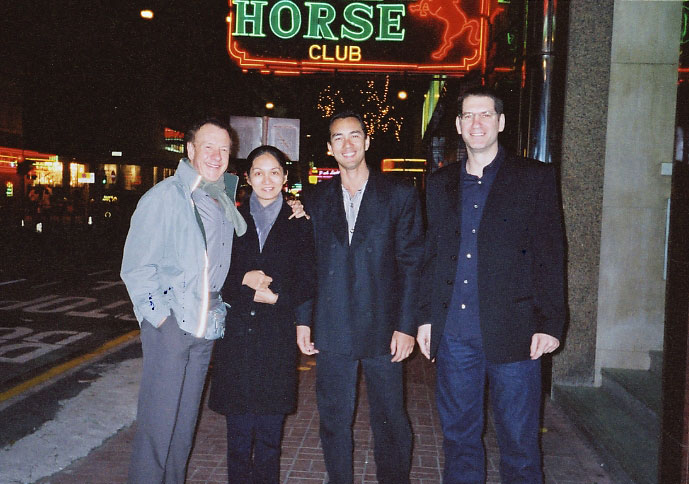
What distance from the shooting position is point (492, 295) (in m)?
2.86

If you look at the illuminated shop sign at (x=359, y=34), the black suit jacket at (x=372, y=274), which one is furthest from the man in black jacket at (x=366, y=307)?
the illuminated shop sign at (x=359, y=34)

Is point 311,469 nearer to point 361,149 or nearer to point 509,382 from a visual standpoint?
point 509,382

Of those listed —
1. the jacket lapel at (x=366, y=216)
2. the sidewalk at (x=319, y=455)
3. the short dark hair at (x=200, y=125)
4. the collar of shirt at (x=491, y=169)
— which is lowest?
the sidewalk at (x=319, y=455)

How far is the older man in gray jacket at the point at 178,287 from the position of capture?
2832 millimetres

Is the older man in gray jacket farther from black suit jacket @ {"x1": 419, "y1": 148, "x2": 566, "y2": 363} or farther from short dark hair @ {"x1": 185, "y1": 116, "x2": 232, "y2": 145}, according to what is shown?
black suit jacket @ {"x1": 419, "y1": 148, "x2": 566, "y2": 363}

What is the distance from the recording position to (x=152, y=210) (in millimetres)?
2840

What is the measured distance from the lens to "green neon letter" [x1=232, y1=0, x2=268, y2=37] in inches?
364

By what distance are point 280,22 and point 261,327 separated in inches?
292

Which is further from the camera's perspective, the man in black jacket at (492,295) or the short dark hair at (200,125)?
the short dark hair at (200,125)

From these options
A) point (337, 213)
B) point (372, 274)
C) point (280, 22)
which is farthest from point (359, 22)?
point (372, 274)

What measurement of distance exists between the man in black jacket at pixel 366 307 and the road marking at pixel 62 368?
3.70m

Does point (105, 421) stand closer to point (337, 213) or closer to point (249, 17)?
point (337, 213)

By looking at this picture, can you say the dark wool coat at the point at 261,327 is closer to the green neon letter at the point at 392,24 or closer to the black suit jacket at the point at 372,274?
the black suit jacket at the point at 372,274

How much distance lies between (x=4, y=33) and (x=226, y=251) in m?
31.4
